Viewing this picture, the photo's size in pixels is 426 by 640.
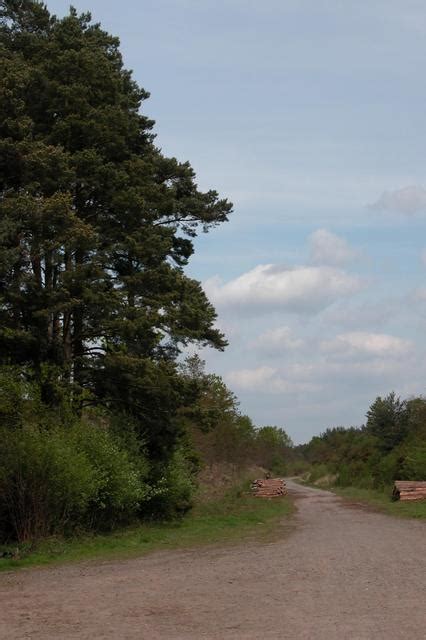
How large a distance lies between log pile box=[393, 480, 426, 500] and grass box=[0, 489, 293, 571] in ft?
21.8

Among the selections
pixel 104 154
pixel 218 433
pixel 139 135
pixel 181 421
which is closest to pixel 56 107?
pixel 104 154

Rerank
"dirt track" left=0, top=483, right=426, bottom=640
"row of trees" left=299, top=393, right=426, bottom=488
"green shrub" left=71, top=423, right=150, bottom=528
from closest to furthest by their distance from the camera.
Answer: "dirt track" left=0, top=483, right=426, bottom=640 → "green shrub" left=71, top=423, right=150, bottom=528 → "row of trees" left=299, top=393, right=426, bottom=488

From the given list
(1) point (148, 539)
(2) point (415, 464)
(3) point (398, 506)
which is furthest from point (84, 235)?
(2) point (415, 464)

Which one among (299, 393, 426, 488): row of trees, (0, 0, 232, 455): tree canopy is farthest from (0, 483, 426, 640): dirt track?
(299, 393, 426, 488): row of trees

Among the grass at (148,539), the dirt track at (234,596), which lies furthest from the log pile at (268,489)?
the dirt track at (234,596)

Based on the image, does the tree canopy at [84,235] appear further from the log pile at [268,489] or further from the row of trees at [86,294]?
the log pile at [268,489]

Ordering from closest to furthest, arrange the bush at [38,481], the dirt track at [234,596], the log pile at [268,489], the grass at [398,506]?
1. the dirt track at [234,596]
2. the bush at [38,481]
3. the grass at [398,506]
4. the log pile at [268,489]

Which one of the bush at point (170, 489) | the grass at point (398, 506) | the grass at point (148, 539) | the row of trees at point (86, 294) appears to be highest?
the row of trees at point (86, 294)

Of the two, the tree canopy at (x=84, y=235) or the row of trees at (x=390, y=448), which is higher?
the tree canopy at (x=84, y=235)

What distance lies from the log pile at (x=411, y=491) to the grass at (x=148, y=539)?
21.8ft

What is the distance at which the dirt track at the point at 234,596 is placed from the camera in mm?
7605

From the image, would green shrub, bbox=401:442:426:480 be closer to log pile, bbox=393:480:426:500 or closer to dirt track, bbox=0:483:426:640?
log pile, bbox=393:480:426:500

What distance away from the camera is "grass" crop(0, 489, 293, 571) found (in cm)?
1602

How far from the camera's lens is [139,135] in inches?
1025
